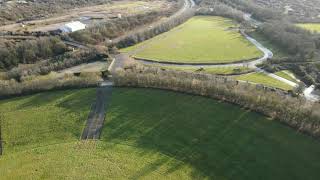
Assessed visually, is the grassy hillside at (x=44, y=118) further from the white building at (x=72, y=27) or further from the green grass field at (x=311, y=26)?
the green grass field at (x=311, y=26)

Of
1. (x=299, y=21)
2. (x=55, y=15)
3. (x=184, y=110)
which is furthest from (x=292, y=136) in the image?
(x=55, y=15)

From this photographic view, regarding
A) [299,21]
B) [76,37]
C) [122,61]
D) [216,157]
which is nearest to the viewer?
[216,157]

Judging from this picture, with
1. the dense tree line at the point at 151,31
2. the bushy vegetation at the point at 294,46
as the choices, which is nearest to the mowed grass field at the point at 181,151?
the bushy vegetation at the point at 294,46

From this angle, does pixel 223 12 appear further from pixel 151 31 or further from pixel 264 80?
pixel 264 80

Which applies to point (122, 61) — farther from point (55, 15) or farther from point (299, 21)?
point (299, 21)

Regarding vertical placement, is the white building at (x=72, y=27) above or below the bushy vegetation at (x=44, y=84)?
above

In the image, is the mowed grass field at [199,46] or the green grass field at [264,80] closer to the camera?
the green grass field at [264,80]

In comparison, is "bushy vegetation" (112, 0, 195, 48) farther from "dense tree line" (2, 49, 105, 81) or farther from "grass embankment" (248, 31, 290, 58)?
"grass embankment" (248, 31, 290, 58)

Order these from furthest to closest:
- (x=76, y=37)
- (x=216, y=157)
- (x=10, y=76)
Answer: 1. (x=76, y=37)
2. (x=10, y=76)
3. (x=216, y=157)
